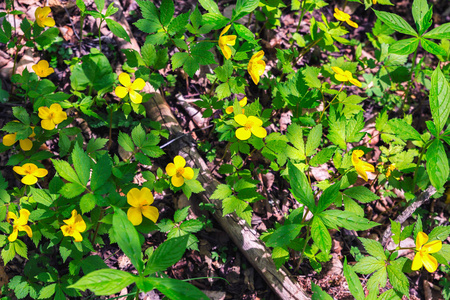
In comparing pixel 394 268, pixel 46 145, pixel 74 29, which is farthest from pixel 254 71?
pixel 74 29

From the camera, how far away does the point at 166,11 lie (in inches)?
95.2

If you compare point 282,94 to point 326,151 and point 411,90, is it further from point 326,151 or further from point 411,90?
point 411,90

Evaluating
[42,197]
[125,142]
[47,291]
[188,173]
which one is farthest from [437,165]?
[47,291]

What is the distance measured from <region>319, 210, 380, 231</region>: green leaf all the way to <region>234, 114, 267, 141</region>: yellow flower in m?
0.74

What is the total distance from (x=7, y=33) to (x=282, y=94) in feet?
7.87

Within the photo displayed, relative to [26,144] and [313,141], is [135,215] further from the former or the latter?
[313,141]

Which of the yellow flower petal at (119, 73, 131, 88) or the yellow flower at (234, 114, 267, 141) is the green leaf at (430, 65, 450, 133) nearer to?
the yellow flower at (234, 114, 267, 141)

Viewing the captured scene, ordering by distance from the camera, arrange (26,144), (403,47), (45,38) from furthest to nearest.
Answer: (45,38)
(26,144)
(403,47)

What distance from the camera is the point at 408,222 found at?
3.29 m

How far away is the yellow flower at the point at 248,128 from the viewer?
90.0 inches

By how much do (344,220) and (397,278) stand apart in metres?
0.86

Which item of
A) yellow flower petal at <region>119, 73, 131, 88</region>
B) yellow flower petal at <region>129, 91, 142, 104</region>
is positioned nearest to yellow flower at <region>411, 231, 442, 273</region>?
yellow flower petal at <region>129, 91, 142, 104</region>

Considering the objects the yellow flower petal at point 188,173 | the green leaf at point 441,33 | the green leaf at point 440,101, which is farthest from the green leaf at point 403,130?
the yellow flower petal at point 188,173

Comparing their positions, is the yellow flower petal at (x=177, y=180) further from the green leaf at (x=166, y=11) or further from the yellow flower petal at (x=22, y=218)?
the green leaf at (x=166, y=11)
